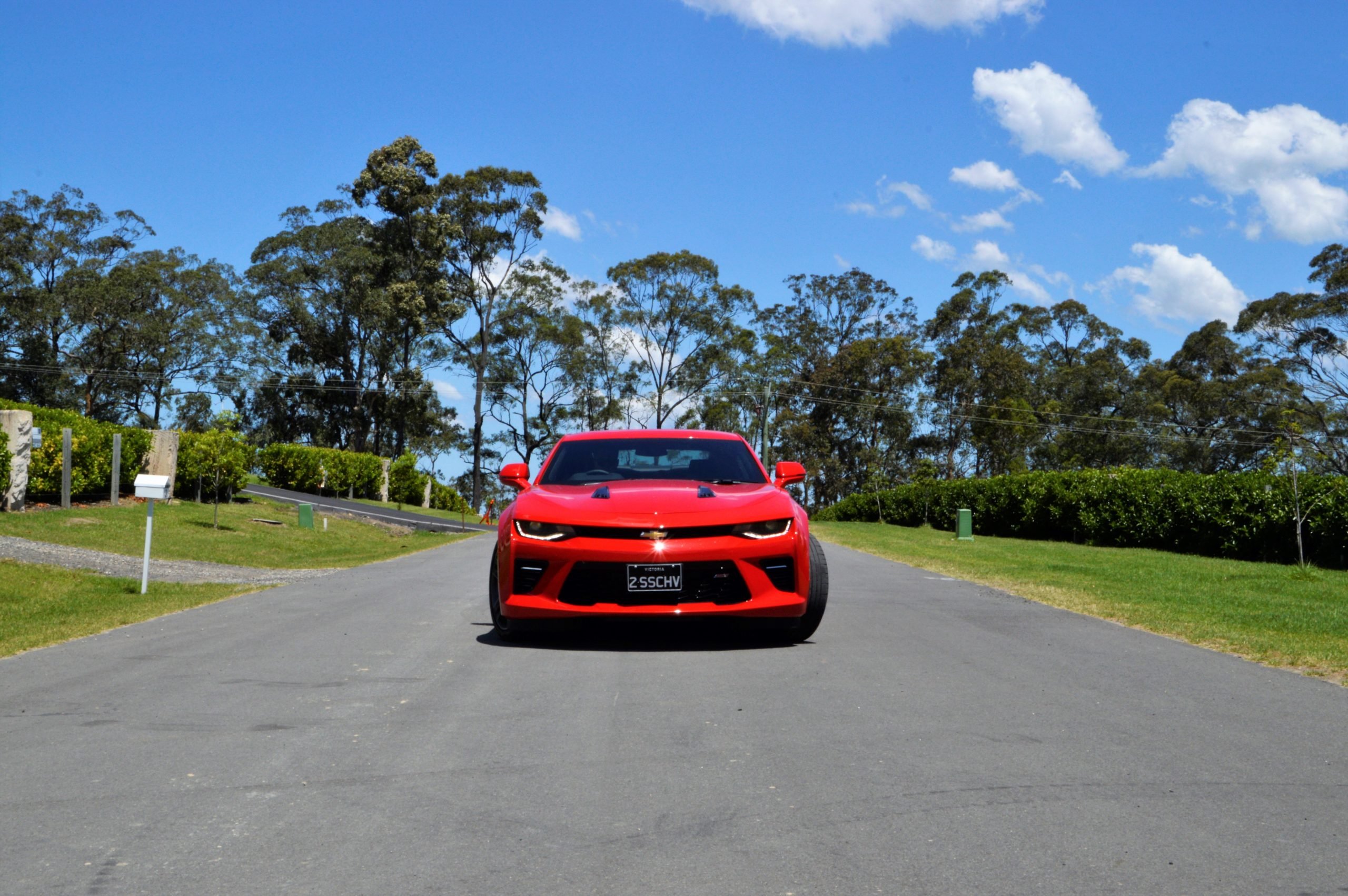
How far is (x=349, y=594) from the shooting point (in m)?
12.1

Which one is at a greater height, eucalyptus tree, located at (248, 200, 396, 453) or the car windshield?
eucalyptus tree, located at (248, 200, 396, 453)

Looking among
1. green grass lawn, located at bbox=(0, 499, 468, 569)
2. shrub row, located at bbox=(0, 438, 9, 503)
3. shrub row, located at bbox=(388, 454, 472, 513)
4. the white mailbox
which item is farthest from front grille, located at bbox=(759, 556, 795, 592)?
shrub row, located at bbox=(388, 454, 472, 513)

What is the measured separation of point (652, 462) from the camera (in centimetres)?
905

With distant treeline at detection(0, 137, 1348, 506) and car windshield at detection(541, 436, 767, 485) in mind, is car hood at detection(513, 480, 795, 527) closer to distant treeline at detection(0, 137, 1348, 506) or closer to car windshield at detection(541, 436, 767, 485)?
car windshield at detection(541, 436, 767, 485)

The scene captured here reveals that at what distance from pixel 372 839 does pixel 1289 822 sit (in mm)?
3071

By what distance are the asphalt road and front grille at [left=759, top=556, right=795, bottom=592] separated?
0.48 metres

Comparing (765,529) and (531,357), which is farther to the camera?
(531,357)

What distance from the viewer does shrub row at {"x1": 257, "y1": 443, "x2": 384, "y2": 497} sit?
153 feet

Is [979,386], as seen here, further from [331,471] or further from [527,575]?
[527,575]

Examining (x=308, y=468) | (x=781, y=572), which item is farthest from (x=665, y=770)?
(x=308, y=468)

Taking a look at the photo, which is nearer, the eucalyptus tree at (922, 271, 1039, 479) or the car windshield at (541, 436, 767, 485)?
the car windshield at (541, 436, 767, 485)

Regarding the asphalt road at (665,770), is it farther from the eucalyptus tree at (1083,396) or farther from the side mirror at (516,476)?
the eucalyptus tree at (1083,396)

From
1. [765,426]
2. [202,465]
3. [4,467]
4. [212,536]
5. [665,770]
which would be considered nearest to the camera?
[665,770]

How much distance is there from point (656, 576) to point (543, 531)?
852 mm
